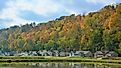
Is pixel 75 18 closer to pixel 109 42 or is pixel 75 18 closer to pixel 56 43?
pixel 56 43

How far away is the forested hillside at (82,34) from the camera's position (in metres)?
126

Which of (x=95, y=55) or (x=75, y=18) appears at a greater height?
(x=75, y=18)

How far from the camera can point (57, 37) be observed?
16725 centimetres

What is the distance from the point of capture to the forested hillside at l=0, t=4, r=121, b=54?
413 feet

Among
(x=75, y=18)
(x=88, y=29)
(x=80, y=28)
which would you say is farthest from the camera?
(x=75, y=18)

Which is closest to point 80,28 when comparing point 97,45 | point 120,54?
point 97,45

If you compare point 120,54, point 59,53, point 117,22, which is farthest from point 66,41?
point 120,54

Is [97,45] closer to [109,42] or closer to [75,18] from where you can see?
[109,42]

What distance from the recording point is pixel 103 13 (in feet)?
493

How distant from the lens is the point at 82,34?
479 feet

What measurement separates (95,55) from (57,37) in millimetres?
40981

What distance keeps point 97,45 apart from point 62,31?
40.4 metres

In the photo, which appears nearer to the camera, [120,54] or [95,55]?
[120,54]

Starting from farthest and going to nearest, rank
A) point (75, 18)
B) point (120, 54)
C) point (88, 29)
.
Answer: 1. point (75, 18)
2. point (88, 29)
3. point (120, 54)
